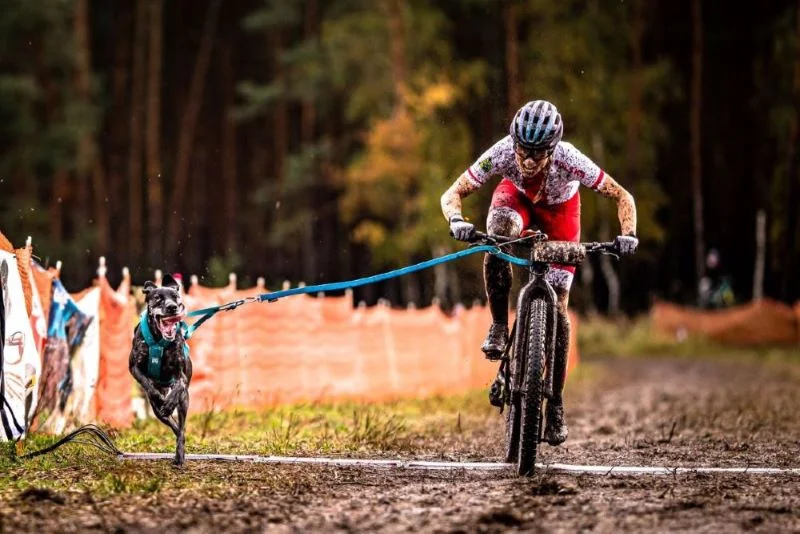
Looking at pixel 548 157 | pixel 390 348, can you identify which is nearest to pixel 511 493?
pixel 548 157

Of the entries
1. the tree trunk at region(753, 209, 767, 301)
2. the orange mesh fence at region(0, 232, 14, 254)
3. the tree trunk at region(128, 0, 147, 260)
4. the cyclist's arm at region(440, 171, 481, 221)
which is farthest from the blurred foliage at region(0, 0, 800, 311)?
the orange mesh fence at region(0, 232, 14, 254)

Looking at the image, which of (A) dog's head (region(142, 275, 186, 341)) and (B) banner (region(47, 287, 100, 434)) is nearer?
(A) dog's head (region(142, 275, 186, 341))

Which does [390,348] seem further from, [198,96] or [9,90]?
[198,96]

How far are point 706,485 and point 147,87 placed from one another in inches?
2328

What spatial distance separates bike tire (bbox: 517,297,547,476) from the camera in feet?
24.2

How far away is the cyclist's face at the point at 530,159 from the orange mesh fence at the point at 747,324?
2890 cm

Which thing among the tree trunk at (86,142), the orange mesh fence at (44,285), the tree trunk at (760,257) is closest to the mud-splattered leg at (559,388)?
the orange mesh fence at (44,285)

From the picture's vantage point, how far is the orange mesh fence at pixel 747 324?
116 feet

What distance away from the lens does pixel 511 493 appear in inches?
268

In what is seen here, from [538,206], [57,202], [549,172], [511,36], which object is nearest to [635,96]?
[511,36]

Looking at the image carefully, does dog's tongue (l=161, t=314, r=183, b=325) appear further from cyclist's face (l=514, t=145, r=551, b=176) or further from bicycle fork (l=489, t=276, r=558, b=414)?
cyclist's face (l=514, t=145, r=551, b=176)

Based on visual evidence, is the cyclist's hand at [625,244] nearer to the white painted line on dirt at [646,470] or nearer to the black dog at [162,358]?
the white painted line on dirt at [646,470]

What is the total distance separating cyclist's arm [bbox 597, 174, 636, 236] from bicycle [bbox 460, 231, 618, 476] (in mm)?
241

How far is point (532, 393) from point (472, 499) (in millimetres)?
996
